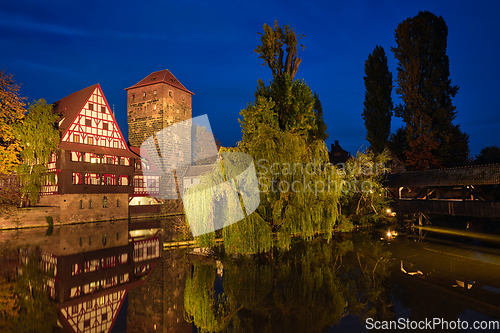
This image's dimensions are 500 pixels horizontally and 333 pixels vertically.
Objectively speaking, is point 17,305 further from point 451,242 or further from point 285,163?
point 451,242

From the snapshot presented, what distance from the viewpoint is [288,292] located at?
26.6 feet

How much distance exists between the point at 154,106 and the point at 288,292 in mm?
34453

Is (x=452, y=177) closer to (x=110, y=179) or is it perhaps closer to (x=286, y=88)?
(x=286, y=88)

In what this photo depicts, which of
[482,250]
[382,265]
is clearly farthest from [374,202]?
[382,265]

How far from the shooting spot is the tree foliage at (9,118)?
24.5m

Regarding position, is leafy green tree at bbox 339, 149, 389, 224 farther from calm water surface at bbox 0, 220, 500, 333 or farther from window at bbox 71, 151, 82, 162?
window at bbox 71, 151, 82, 162

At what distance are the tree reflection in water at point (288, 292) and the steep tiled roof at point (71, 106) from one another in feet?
75.7

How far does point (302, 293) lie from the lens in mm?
7988

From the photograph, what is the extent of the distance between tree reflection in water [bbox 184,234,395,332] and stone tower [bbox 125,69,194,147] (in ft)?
95.3

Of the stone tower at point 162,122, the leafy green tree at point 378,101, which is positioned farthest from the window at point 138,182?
the leafy green tree at point 378,101

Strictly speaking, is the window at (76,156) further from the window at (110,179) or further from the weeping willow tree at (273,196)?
the weeping willow tree at (273,196)

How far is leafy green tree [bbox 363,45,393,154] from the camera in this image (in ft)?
107

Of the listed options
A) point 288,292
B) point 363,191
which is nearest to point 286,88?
point 363,191

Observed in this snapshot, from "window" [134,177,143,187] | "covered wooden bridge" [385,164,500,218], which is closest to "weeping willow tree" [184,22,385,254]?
"covered wooden bridge" [385,164,500,218]
